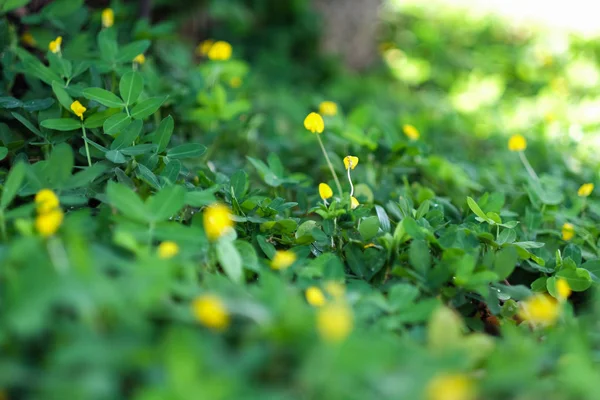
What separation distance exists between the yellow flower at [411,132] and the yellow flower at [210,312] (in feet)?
5.18

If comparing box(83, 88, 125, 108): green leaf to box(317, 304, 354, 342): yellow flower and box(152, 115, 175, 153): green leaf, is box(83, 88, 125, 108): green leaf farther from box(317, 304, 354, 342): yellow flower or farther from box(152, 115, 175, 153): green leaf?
box(317, 304, 354, 342): yellow flower

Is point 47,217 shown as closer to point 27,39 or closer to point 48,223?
point 48,223

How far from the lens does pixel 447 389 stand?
34.9 inches

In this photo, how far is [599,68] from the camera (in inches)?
159

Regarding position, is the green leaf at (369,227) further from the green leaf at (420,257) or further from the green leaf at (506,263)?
the green leaf at (506,263)

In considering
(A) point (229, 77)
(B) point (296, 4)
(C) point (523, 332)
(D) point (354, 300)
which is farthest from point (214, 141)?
(B) point (296, 4)

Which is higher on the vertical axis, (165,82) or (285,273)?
(285,273)

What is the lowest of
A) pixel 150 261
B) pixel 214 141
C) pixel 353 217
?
pixel 214 141

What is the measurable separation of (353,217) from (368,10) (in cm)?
317

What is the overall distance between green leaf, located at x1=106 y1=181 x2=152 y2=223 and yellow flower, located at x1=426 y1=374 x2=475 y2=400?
70cm

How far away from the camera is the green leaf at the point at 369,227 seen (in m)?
1.57

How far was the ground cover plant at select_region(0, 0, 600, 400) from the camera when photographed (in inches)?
36.8

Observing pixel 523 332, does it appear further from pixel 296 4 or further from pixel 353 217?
pixel 296 4

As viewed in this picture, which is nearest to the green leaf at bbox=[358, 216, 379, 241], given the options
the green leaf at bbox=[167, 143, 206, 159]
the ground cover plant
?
the ground cover plant
